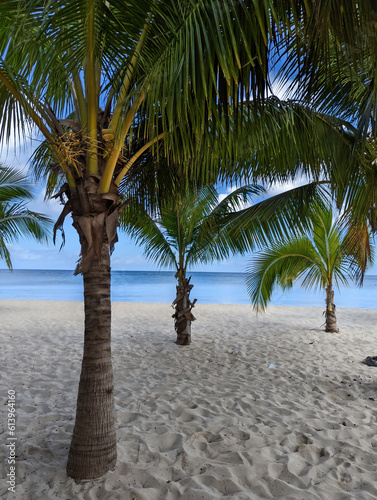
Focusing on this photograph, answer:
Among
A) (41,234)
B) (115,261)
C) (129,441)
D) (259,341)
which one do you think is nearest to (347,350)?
(259,341)

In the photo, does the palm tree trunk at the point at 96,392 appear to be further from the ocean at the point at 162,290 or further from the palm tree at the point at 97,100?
the ocean at the point at 162,290

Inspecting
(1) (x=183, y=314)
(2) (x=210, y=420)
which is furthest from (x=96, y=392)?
(1) (x=183, y=314)

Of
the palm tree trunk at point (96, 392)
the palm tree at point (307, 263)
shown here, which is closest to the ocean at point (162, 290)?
the palm tree at point (307, 263)

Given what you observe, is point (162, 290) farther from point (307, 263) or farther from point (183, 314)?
point (183, 314)

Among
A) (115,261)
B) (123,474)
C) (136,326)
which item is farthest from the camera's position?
(115,261)

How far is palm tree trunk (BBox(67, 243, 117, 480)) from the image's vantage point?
2.42 m

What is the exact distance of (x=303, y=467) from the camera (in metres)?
2.54

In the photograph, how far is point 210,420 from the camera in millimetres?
3295

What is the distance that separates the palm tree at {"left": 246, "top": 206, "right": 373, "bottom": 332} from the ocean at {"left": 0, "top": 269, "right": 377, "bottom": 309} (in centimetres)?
1882

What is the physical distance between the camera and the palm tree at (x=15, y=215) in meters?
8.10

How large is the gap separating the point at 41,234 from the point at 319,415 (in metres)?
8.73

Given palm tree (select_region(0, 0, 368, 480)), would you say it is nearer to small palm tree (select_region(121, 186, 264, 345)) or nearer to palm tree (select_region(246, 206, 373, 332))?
small palm tree (select_region(121, 186, 264, 345))

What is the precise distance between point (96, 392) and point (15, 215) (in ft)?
26.5

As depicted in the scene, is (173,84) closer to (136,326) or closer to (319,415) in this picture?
(319,415)
